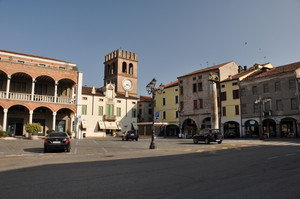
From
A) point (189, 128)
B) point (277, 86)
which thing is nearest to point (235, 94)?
point (277, 86)

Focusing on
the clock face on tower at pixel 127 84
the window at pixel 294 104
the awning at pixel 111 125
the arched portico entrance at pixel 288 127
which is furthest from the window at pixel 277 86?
the clock face on tower at pixel 127 84

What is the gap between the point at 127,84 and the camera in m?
62.3

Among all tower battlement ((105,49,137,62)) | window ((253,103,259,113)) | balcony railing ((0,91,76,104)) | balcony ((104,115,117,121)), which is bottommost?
balcony ((104,115,117,121))

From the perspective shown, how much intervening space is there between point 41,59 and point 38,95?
731 cm

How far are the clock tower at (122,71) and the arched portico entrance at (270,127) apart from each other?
32.0 meters

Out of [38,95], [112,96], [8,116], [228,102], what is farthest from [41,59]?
[228,102]

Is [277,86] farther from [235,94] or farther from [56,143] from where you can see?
[56,143]

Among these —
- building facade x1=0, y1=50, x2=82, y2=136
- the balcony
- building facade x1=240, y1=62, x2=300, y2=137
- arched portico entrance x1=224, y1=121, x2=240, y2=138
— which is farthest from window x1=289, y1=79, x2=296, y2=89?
the balcony

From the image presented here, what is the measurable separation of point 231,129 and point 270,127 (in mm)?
6501

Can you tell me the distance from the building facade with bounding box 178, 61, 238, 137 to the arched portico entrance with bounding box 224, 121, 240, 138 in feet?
7.62

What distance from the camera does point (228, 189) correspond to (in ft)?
18.7

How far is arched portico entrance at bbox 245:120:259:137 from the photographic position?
134 ft

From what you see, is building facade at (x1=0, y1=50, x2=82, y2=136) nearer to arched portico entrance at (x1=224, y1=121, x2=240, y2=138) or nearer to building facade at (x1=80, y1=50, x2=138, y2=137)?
building facade at (x1=80, y1=50, x2=138, y2=137)

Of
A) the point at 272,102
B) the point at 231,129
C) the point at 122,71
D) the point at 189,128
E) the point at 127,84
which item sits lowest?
the point at 231,129
